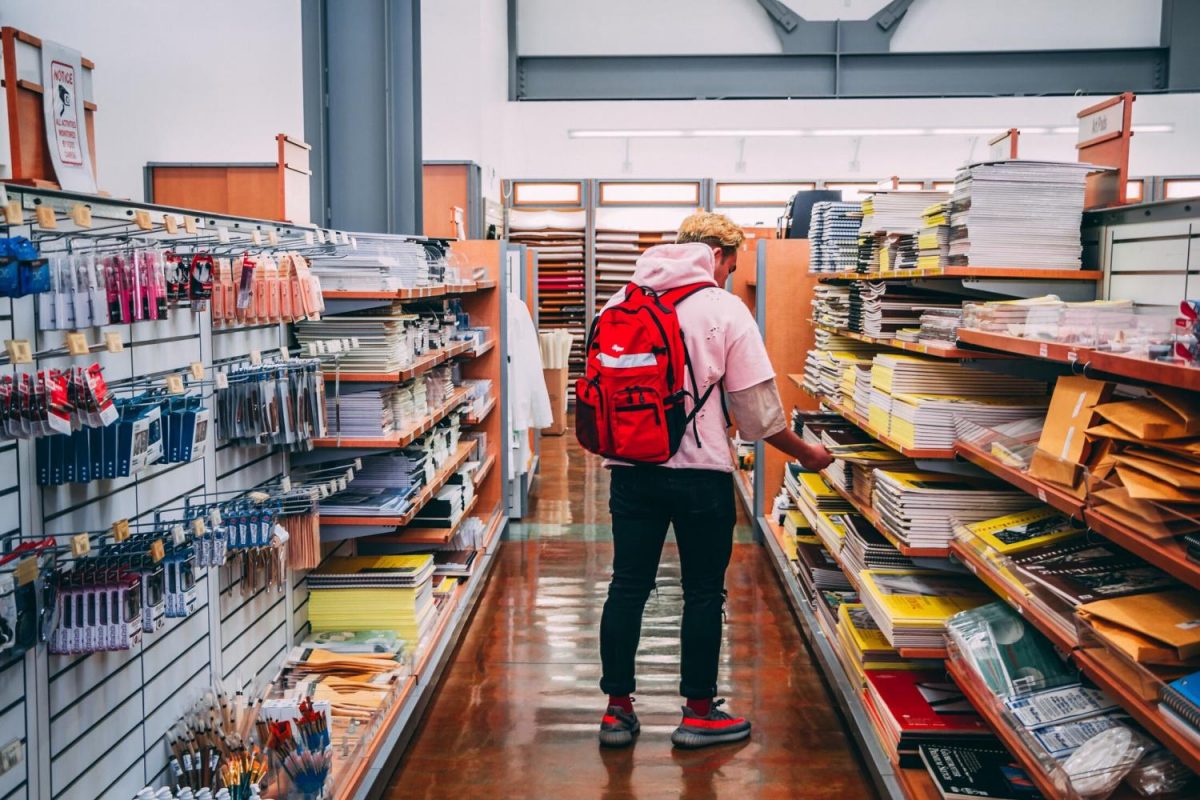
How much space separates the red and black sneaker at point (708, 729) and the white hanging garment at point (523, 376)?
3.11 meters

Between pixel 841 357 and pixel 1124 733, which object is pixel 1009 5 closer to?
pixel 841 357

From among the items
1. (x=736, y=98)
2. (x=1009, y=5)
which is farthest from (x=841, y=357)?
(x=1009, y=5)

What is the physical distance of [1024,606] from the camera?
2.56 metres

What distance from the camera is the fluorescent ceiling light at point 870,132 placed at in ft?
38.4

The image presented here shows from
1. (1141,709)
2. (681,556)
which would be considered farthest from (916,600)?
(1141,709)

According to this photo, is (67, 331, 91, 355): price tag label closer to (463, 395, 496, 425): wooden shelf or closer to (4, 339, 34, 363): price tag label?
(4, 339, 34, 363): price tag label

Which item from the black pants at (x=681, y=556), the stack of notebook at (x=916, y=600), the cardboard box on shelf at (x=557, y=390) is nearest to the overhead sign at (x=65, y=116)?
the black pants at (x=681, y=556)

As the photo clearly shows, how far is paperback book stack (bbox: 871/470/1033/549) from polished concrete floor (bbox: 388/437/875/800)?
2.82 feet

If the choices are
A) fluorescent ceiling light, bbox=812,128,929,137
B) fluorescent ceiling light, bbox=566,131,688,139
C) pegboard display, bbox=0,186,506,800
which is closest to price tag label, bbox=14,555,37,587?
pegboard display, bbox=0,186,506,800

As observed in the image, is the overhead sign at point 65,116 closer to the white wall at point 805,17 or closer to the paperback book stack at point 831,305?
the paperback book stack at point 831,305

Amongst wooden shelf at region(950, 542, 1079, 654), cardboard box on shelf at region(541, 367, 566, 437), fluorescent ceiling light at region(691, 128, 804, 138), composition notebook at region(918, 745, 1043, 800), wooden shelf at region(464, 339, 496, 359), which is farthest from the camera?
fluorescent ceiling light at region(691, 128, 804, 138)

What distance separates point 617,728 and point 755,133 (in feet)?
32.4

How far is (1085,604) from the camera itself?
2258mm

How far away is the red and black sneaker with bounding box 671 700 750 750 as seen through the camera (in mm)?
3764
